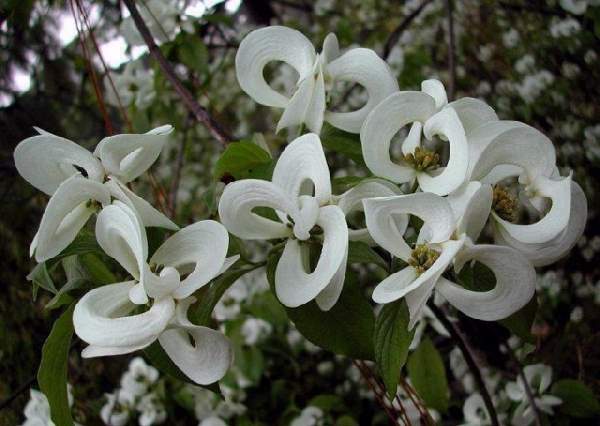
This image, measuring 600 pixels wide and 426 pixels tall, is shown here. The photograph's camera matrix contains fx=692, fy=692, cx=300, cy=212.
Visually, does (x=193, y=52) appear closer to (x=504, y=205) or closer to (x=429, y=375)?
(x=429, y=375)

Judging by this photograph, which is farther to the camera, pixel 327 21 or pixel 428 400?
pixel 327 21

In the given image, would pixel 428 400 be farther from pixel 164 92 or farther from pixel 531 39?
pixel 531 39

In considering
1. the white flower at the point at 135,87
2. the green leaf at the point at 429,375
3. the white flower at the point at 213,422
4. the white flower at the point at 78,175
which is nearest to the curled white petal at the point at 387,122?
the white flower at the point at 78,175

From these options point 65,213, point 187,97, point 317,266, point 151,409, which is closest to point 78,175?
point 65,213

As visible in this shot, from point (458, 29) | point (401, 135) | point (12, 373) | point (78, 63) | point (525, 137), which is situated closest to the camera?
point (525, 137)

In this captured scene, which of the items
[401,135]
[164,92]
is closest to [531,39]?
[401,135]

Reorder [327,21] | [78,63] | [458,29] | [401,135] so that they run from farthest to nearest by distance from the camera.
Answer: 1. [327,21]
2. [458,29]
3. [401,135]
4. [78,63]
